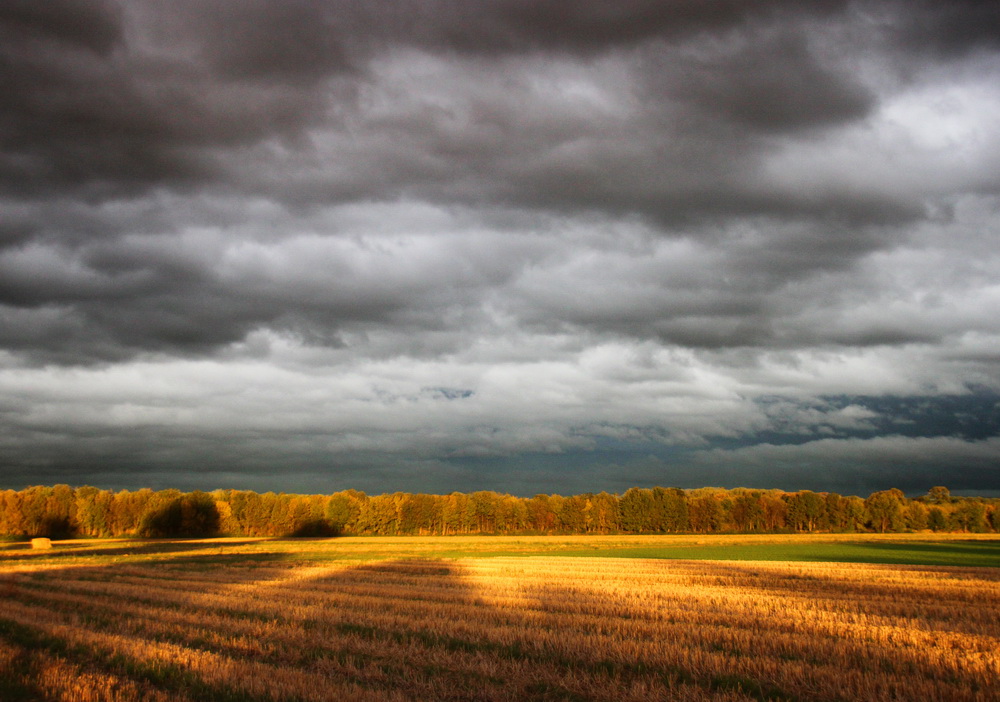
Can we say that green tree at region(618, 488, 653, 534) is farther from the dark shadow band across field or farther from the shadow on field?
the shadow on field

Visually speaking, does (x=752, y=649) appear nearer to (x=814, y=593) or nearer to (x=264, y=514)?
(x=814, y=593)

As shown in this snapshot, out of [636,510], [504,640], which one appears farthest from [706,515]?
[504,640]

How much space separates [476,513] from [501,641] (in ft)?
485

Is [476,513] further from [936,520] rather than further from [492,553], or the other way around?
[936,520]

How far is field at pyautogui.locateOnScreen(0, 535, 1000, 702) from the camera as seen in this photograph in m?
11.9

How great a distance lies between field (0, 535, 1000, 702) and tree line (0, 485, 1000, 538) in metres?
120

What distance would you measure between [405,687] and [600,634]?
607 cm

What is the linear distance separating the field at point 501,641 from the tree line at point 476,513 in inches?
Result: 4728

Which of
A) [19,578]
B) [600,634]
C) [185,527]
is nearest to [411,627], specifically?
[600,634]

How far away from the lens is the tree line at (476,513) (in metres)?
136

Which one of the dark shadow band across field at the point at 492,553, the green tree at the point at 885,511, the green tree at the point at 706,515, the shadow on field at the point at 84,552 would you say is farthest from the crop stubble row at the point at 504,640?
the green tree at the point at 885,511

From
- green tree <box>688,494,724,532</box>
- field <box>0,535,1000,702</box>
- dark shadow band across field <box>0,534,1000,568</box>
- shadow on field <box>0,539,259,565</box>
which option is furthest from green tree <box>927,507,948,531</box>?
shadow on field <box>0,539,259,565</box>

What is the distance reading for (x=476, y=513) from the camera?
525ft

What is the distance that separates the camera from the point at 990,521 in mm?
152500
